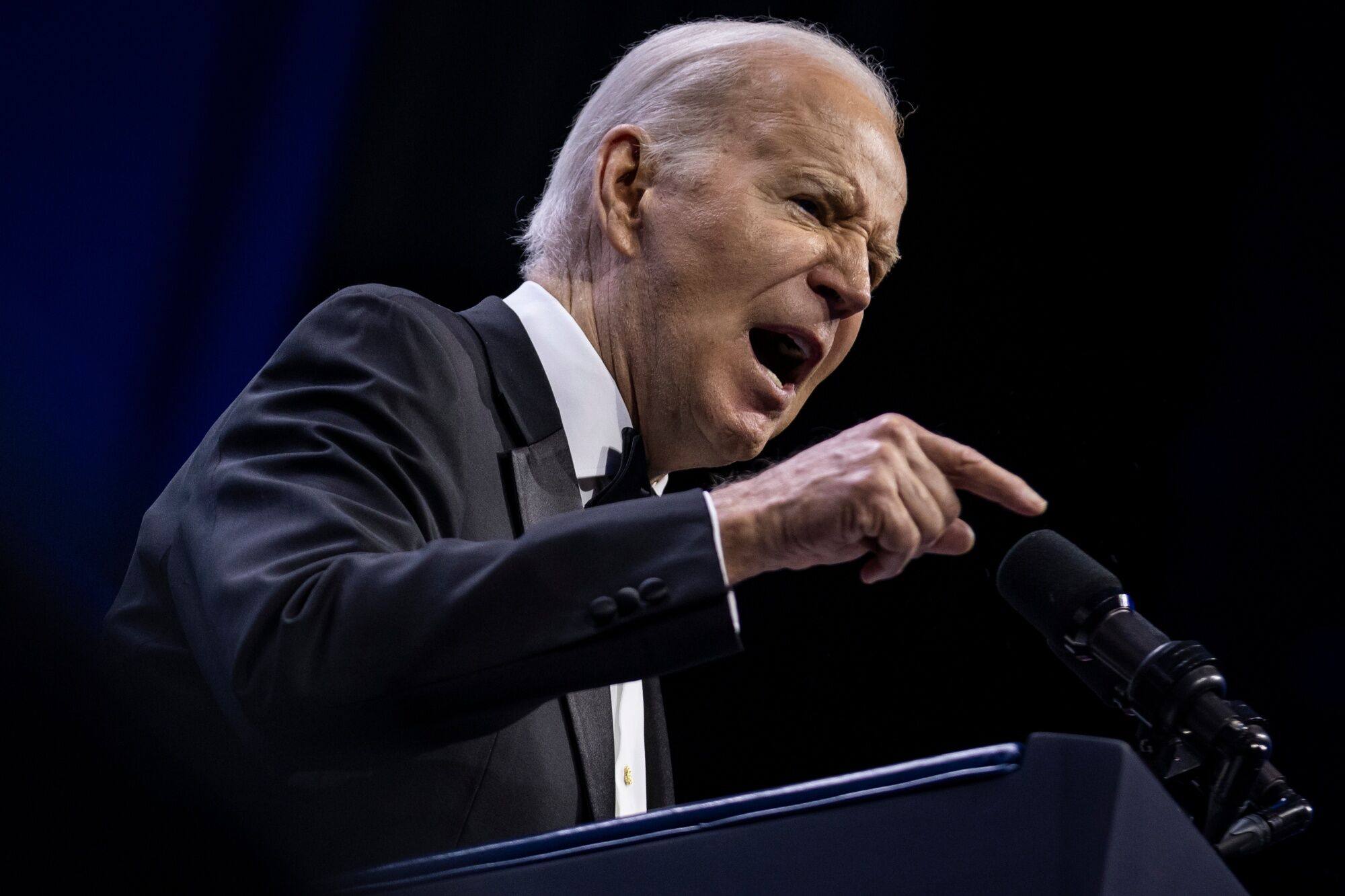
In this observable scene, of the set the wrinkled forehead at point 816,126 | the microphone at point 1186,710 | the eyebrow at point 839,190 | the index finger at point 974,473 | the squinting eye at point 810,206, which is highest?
the wrinkled forehead at point 816,126

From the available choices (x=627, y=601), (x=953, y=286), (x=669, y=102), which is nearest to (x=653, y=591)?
(x=627, y=601)

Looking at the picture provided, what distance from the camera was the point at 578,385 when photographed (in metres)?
1.64

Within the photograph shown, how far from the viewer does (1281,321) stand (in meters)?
2.57

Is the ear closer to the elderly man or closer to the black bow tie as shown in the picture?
the elderly man

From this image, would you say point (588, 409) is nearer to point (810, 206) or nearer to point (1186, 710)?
point (810, 206)

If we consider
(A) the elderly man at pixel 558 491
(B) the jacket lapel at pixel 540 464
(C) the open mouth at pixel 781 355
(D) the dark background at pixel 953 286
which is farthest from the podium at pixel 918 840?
(D) the dark background at pixel 953 286

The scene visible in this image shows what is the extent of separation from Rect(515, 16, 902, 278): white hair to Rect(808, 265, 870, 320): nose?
0.24m

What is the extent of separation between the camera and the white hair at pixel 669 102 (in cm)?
184

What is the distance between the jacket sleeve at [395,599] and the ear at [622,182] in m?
0.72

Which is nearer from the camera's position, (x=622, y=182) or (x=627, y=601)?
(x=627, y=601)

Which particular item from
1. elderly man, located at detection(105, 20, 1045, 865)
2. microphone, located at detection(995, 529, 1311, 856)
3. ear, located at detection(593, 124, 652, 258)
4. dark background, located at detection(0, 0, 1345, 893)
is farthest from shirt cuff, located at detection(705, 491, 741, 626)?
dark background, located at detection(0, 0, 1345, 893)

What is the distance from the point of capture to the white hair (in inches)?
72.3

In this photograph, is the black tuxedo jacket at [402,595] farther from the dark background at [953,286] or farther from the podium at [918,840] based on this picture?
the dark background at [953,286]

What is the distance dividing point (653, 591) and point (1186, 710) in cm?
50
